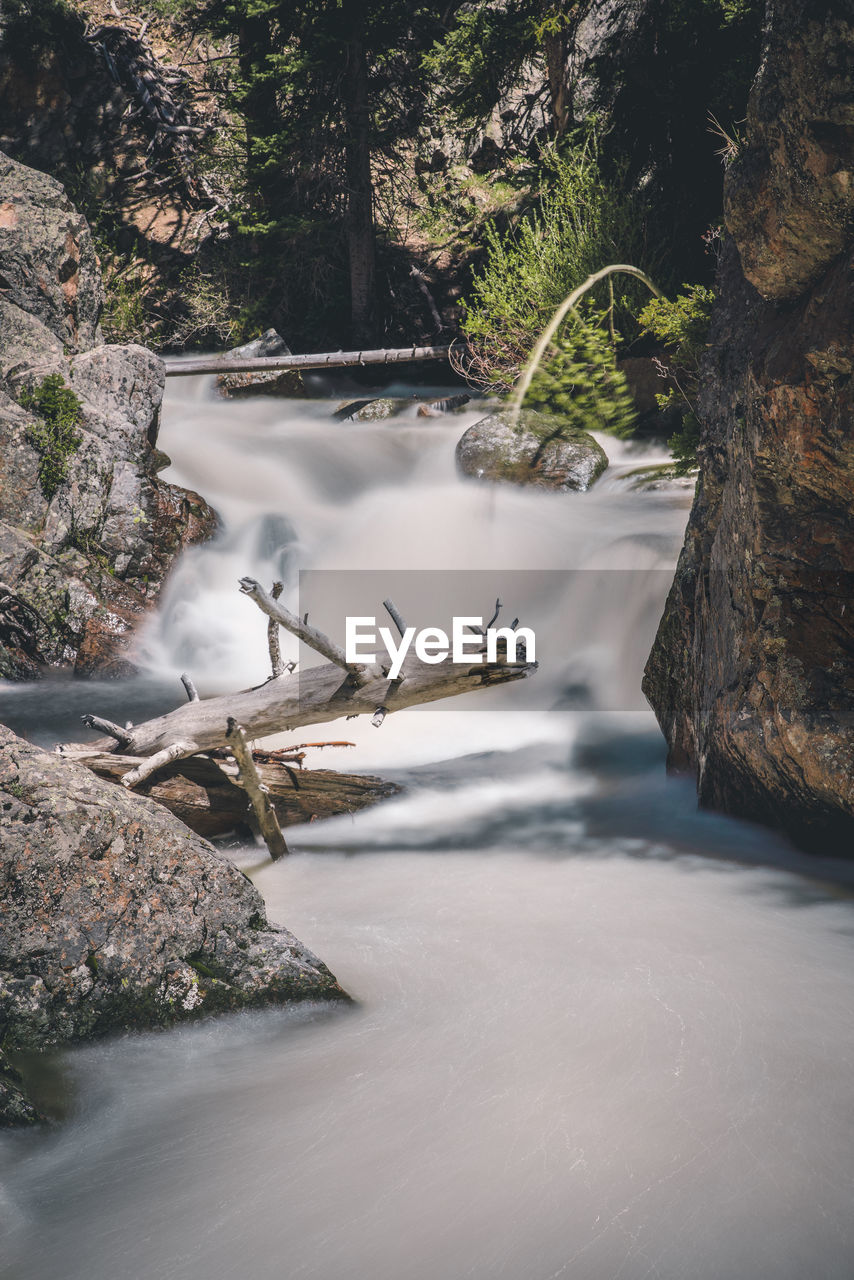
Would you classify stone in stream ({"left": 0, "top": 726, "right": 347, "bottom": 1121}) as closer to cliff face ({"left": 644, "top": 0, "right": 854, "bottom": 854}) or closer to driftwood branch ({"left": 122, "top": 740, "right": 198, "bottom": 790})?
driftwood branch ({"left": 122, "top": 740, "right": 198, "bottom": 790})

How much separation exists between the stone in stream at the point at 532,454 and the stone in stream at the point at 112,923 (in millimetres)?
7629

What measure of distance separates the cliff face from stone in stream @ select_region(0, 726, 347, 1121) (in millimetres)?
2323

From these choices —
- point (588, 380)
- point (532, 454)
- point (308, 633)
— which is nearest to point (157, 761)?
point (308, 633)

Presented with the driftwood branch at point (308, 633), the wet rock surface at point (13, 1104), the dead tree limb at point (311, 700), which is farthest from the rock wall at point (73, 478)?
the wet rock surface at point (13, 1104)

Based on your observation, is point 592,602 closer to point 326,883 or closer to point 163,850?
point 326,883

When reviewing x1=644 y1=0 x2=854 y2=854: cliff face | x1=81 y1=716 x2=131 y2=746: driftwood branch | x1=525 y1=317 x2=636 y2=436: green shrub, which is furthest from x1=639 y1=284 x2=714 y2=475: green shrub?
x1=81 y1=716 x2=131 y2=746: driftwood branch

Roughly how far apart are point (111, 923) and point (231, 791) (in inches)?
73.9

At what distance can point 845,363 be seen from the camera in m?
3.52

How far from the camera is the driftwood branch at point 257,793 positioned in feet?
13.9

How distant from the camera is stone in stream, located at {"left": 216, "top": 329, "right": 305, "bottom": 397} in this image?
13727mm

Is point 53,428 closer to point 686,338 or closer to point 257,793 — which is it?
point 257,793

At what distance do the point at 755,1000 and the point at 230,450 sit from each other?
31.2ft

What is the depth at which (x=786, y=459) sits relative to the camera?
3.87 meters

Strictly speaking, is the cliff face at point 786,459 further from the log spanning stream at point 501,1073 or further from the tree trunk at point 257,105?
the tree trunk at point 257,105
